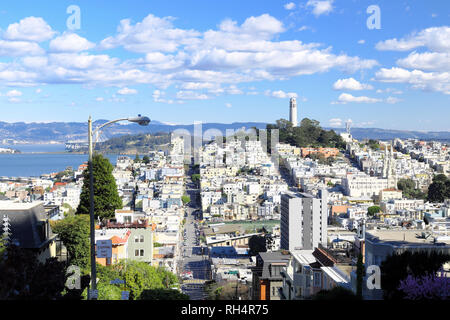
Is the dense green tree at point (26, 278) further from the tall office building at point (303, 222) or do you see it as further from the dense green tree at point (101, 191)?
the tall office building at point (303, 222)

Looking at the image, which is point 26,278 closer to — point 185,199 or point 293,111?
point 185,199

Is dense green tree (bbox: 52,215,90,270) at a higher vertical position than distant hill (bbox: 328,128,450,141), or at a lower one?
lower

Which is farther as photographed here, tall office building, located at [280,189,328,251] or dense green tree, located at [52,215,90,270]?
tall office building, located at [280,189,328,251]

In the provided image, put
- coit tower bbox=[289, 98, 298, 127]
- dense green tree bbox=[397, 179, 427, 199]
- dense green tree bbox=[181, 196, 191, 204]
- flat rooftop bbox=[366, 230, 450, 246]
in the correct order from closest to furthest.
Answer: flat rooftop bbox=[366, 230, 450, 246] < dense green tree bbox=[181, 196, 191, 204] < dense green tree bbox=[397, 179, 427, 199] < coit tower bbox=[289, 98, 298, 127]

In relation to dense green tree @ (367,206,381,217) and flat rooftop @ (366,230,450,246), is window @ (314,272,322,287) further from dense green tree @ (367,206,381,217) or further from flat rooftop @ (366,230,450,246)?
dense green tree @ (367,206,381,217)

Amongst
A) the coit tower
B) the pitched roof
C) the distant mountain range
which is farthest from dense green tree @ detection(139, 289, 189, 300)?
the coit tower
